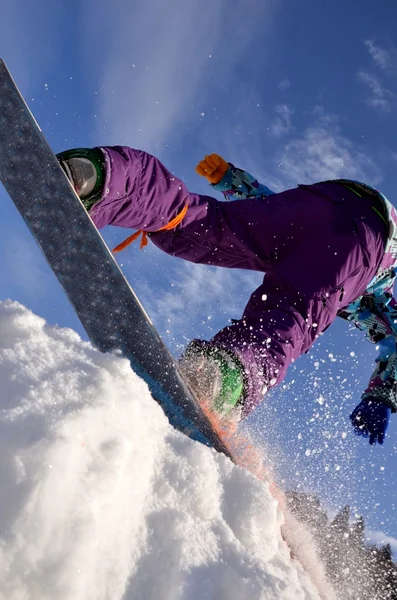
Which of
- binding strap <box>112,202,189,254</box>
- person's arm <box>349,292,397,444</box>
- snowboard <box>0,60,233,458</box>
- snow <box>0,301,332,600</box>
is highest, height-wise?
person's arm <box>349,292,397,444</box>

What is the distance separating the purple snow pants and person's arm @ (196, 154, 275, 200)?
1031 mm

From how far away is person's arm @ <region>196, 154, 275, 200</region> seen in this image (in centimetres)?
439

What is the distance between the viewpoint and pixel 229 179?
14.6ft

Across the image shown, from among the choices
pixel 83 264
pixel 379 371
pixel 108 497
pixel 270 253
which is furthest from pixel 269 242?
pixel 108 497

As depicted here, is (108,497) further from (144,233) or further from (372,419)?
(372,419)

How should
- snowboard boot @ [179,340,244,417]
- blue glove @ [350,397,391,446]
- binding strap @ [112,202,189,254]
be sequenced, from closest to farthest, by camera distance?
snowboard boot @ [179,340,244,417]
binding strap @ [112,202,189,254]
blue glove @ [350,397,391,446]

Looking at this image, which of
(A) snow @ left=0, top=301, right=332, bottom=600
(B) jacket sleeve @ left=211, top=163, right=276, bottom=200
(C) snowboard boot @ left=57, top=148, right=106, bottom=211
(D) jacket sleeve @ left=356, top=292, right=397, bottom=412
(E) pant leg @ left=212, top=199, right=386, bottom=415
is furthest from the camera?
(B) jacket sleeve @ left=211, top=163, right=276, bottom=200

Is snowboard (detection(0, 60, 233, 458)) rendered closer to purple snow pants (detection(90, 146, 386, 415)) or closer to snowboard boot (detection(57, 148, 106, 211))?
snowboard boot (detection(57, 148, 106, 211))

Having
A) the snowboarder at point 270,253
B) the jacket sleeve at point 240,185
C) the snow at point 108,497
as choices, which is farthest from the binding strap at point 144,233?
the jacket sleeve at point 240,185

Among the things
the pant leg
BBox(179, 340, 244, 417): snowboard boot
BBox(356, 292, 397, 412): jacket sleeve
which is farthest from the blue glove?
BBox(179, 340, 244, 417): snowboard boot

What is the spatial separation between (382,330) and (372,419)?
87 cm

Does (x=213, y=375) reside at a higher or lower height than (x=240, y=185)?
lower

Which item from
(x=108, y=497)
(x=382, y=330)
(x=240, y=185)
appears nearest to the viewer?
(x=108, y=497)

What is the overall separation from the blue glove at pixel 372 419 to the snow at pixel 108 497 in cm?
238
